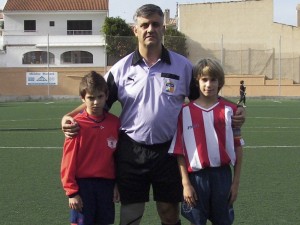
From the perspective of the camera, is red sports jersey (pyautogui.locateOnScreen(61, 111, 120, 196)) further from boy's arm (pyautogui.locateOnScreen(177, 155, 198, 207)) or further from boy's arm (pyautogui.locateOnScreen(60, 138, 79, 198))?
boy's arm (pyautogui.locateOnScreen(177, 155, 198, 207))

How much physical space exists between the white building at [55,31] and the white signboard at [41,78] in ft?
15.6

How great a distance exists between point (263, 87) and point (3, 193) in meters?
31.7

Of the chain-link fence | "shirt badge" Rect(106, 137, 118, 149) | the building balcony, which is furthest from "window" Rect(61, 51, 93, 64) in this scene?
"shirt badge" Rect(106, 137, 118, 149)

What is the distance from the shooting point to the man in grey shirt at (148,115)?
176 inches

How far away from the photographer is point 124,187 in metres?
4.55

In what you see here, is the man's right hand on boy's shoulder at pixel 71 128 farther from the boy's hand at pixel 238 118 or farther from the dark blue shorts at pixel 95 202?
the boy's hand at pixel 238 118

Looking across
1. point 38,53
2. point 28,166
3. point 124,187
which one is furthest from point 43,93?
point 124,187

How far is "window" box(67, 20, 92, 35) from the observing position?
48.3 metres

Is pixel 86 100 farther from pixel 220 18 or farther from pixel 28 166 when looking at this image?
pixel 220 18

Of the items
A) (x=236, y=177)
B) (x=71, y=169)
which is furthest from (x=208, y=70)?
(x=71, y=169)

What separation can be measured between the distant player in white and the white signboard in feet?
104

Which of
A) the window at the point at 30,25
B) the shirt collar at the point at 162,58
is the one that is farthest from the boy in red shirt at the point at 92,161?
the window at the point at 30,25


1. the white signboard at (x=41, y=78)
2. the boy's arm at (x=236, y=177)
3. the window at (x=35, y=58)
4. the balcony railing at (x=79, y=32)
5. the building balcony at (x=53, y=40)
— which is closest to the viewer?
the boy's arm at (x=236, y=177)

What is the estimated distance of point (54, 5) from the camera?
164 ft
